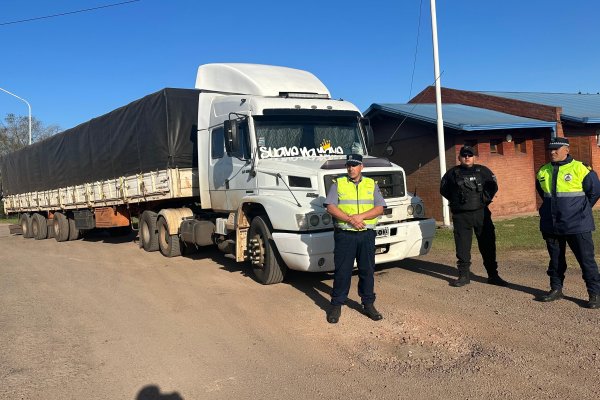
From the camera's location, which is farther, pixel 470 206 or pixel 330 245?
pixel 470 206

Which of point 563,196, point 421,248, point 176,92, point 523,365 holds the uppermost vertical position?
point 176,92

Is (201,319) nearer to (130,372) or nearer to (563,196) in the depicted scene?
(130,372)

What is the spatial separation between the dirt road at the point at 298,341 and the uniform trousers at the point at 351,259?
33cm

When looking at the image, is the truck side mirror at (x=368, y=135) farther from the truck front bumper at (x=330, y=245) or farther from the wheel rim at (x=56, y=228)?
the wheel rim at (x=56, y=228)

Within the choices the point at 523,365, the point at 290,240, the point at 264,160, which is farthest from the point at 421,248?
the point at 523,365

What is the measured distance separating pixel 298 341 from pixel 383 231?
224cm

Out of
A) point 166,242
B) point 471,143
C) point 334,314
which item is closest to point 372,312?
point 334,314

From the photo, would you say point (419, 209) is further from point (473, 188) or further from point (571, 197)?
point (571, 197)

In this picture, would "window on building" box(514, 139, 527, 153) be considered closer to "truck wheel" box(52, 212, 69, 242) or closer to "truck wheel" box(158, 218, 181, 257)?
"truck wheel" box(158, 218, 181, 257)

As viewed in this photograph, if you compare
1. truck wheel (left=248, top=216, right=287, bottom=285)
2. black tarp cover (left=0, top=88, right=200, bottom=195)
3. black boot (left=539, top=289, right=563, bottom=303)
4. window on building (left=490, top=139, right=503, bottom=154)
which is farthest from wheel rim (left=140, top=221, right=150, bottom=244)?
window on building (left=490, top=139, right=503, bottom=154)

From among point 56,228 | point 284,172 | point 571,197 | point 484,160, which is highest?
point 484,160

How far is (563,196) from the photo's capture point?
5469 mm

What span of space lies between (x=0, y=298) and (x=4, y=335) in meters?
2.26

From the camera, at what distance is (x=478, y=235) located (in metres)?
6.68
